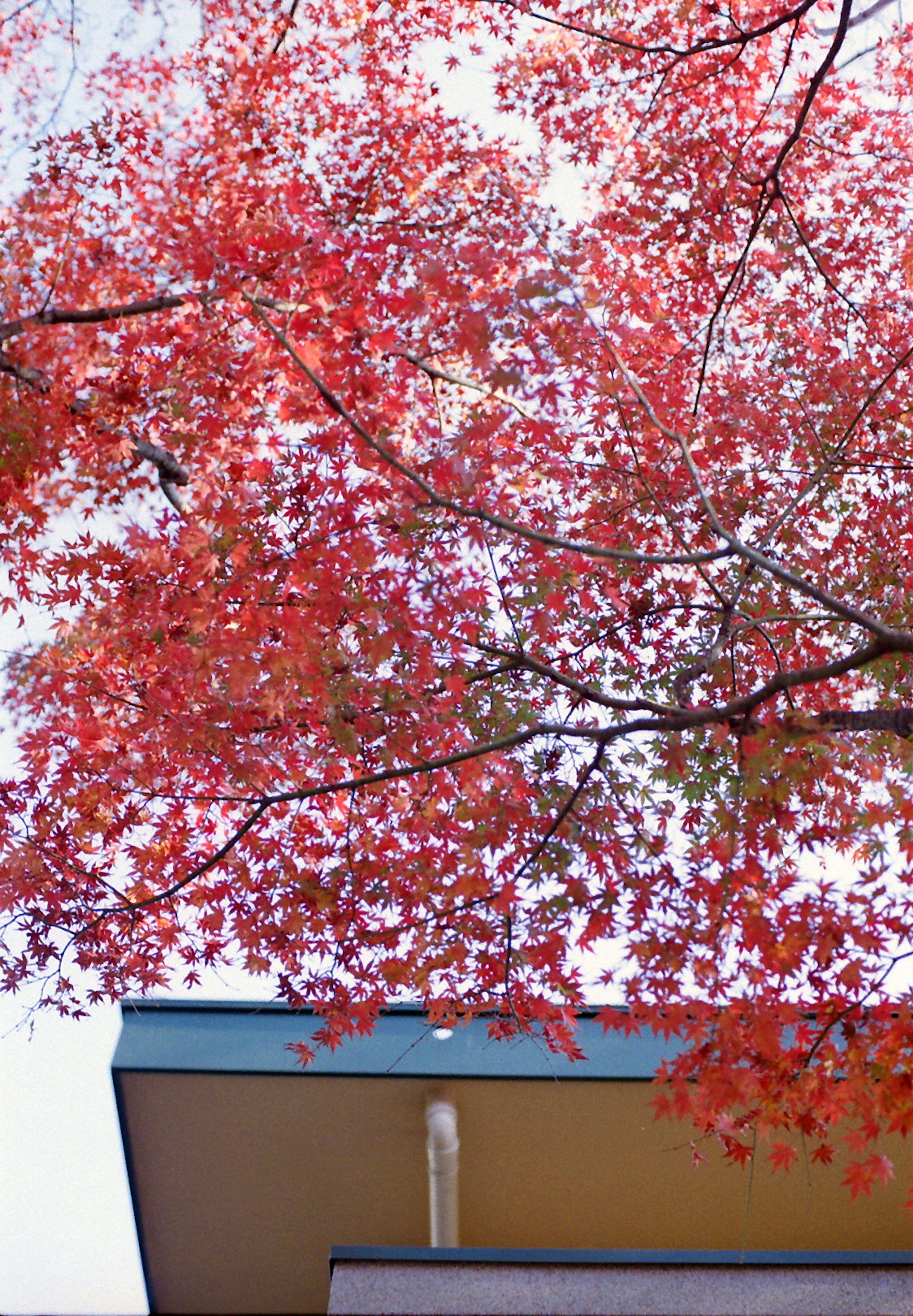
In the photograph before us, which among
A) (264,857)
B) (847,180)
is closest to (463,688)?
(264,857)

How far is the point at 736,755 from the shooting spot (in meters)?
4.14

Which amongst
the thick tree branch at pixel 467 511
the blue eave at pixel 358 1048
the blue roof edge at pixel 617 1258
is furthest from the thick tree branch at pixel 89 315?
the blue roof edge at pixel 617 1258

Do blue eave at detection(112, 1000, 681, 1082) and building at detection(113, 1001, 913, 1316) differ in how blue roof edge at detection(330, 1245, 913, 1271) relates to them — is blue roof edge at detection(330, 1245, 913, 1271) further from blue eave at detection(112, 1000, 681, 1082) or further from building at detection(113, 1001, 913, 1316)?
blue eave at detection(112, 1000, 681, 1082)

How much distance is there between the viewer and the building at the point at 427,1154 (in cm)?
634

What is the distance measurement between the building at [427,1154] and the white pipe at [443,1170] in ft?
0.03

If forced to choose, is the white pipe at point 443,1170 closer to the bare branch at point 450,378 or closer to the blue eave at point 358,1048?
the blue eave at point 358,1048

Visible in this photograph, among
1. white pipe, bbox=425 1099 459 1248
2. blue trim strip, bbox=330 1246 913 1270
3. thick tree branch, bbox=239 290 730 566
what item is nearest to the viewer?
thick tree branch, bbox=239 290 730 566

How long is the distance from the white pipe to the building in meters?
0.01

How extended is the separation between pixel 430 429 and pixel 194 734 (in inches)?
109

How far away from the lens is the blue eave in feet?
20.5

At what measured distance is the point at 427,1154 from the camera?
264 inches

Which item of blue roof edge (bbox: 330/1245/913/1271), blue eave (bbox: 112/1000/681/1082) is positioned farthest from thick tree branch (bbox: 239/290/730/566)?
blue eave (bbox: 112/1000/681/1082)

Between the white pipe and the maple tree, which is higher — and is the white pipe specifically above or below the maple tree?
below

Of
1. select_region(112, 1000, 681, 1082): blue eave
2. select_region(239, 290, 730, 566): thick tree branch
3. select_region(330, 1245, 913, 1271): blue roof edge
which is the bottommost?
select_region(330, 1245, 913, 1271): blue roof edge
